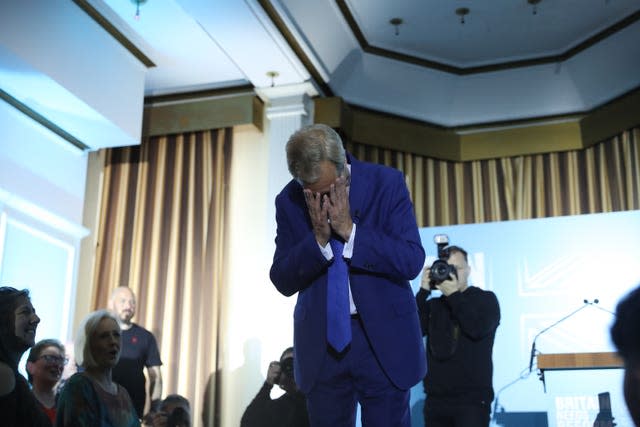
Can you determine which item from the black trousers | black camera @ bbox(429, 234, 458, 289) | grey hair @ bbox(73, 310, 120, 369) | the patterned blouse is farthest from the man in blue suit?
black camera @ bbox(429, 234, 458, 289)

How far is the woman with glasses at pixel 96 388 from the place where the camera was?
8.55 ft

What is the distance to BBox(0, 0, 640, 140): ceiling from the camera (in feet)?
18.0

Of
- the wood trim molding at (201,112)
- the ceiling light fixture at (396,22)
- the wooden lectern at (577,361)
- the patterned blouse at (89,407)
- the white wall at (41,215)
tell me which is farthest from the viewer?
the wood trim molding at (201,112)

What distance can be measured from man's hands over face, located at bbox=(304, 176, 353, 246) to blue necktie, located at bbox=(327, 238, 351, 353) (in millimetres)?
63

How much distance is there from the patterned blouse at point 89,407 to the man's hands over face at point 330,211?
1.13 m

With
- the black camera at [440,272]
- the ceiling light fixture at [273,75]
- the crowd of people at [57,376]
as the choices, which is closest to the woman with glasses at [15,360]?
the crowd of people at [57,376]

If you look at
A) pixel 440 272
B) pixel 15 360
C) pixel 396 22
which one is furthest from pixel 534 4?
pixel 15 360

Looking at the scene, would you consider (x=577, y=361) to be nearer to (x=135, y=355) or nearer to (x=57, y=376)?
(x=57, y=376)

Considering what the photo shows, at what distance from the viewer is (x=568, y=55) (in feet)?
21.1

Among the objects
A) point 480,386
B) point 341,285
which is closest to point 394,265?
point 341,285

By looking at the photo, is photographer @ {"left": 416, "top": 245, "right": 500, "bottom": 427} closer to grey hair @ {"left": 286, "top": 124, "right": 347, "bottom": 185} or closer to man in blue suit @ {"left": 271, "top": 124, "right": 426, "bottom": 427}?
man in blue suit @ {"left": 271, "top": 124, "right": 426, "bottom": 427}

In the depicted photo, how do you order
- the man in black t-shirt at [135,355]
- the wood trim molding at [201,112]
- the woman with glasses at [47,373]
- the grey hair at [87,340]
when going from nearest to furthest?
the grey hair at [87,340]
the woman with glasses at [47,373]
the man in black t-shirt at [135,355]
the wood trim molding at [201,112]

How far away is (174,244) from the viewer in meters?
6.25

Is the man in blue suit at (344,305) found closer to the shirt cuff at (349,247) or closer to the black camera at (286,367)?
the shirt cuff at (349,247)
